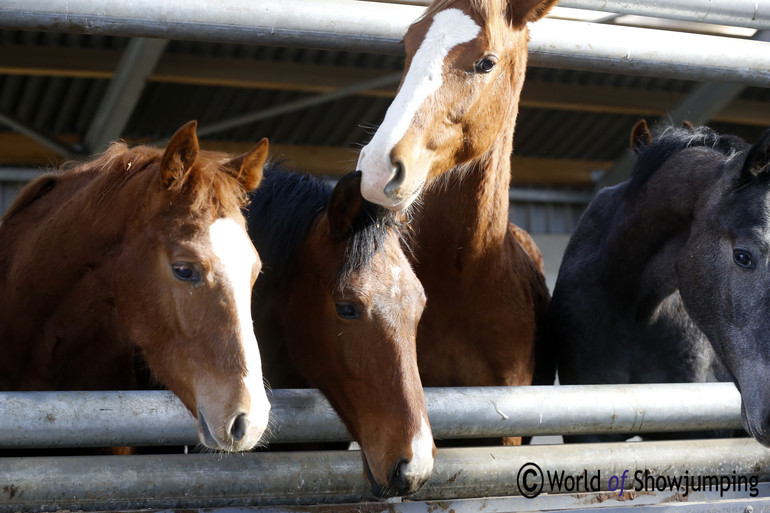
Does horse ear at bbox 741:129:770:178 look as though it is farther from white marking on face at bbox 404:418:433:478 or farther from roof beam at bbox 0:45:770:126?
roof beam at bbox 0:45:770:126

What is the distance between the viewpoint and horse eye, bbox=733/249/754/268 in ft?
9.57

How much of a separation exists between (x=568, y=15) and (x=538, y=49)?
454mm

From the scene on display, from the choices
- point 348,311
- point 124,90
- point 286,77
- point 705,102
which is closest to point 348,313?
point 348,311

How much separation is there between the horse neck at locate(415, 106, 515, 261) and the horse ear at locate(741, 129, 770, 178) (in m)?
0.80

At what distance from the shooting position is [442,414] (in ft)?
8.48

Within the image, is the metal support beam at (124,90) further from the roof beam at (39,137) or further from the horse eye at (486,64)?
the horse eye at (486,64)

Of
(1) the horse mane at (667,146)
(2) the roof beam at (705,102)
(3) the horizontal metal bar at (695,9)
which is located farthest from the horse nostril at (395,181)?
(2) the roof beam at (705,102)

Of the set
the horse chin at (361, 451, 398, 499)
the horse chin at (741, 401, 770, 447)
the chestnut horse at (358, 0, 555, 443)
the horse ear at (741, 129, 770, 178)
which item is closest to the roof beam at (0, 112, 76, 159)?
the chestnut horse at (358, 0, 555, 443)

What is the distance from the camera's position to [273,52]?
6309mm

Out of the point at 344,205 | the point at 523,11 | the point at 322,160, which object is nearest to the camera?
the point at 344,205

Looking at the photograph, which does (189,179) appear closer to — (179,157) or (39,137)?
(179,157)

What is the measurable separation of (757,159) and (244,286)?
1774mm

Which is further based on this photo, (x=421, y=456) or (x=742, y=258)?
(x=742, y=258)

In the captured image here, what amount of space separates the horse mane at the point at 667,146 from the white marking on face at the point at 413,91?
3.69ft
